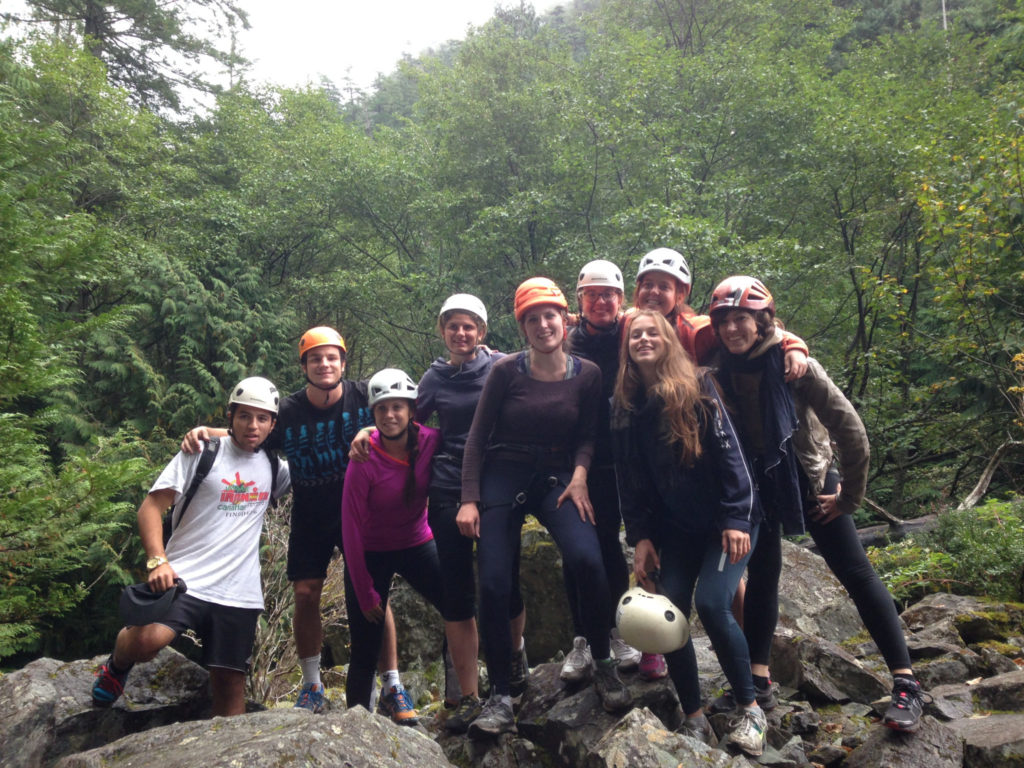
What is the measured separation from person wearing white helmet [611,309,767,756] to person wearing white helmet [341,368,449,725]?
1259 mm

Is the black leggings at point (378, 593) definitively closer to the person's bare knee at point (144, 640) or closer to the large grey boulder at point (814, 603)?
the person's bare knee at point (144, 640)

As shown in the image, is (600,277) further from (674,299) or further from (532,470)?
(532,470)

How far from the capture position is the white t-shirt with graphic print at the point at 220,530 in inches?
150

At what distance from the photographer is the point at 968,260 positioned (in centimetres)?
936

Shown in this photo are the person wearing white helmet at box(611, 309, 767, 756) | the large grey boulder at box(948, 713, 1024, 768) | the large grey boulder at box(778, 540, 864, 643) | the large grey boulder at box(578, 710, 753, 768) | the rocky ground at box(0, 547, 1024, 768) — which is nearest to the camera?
the rocky ground at box(0, 547, 1024, 768)

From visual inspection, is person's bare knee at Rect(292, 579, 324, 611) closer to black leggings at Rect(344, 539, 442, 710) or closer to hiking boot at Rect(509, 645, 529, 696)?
black leggings at Rect(344, 539, 442, 710)

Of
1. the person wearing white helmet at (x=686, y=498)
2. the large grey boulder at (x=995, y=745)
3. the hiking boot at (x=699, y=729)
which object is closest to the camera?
the large grey boulder at (x=995, y=745)

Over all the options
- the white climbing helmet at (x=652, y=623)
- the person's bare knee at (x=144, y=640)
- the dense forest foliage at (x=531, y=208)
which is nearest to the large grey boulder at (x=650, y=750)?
the white climbing helmet at (x=652, y=623)

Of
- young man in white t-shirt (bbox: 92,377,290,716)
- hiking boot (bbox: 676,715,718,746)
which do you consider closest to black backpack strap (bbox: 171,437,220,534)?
young man in white t-shirt (bbox: 92,377,290,716)

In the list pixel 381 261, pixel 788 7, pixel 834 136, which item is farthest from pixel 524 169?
pixel 788 7

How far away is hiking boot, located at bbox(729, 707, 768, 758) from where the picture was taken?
3.26 meters

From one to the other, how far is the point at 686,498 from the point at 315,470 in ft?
7.62

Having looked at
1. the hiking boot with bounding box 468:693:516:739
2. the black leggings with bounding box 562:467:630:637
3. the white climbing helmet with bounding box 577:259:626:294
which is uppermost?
the white climbing helmet with bounding box 577:259:626:294

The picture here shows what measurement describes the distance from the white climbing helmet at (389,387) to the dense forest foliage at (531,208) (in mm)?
3415
